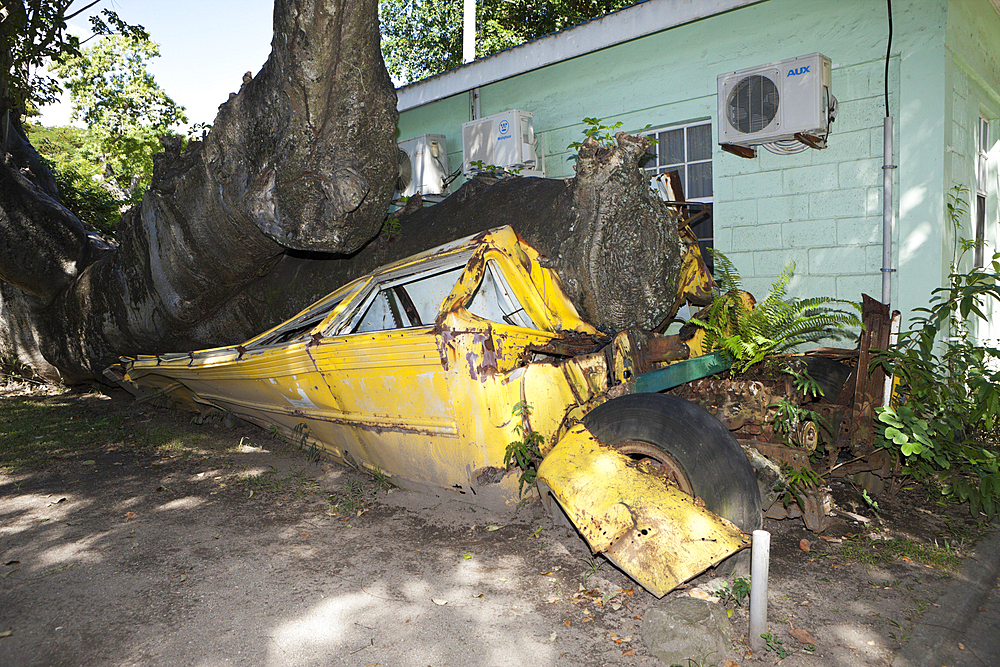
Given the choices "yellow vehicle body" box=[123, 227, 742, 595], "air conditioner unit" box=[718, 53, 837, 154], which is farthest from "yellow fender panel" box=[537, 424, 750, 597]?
"air conditioner unit" box=[718, 53, 837, 154]

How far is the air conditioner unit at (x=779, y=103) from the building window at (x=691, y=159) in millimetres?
690

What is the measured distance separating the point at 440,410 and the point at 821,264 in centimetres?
443

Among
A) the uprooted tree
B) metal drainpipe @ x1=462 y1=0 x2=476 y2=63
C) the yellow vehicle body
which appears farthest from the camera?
metal drainpipe @ x1=462 y1=0 x2=476 y2=63

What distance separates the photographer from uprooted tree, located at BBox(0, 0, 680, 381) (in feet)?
12.4

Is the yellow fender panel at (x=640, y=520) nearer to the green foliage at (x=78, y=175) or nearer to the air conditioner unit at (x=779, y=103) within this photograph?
the air conditioner unit at (x=779, y=103)

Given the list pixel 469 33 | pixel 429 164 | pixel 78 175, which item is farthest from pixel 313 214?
pixel 78 175

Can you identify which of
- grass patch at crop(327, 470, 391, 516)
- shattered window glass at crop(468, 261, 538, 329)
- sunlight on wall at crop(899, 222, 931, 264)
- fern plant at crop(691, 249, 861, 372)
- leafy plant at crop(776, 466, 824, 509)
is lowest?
grass patch at crop(327, 470, 391, 516)

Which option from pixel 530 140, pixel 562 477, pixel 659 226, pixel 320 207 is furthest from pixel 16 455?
pixel 530 140

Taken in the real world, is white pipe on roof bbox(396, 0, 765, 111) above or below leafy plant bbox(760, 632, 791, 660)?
above

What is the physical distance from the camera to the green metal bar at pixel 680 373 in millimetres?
3646

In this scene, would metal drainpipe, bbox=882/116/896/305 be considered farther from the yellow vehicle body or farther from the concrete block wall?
the yellow vehicle body

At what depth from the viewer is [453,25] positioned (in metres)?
24.9

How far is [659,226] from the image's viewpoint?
3.99m

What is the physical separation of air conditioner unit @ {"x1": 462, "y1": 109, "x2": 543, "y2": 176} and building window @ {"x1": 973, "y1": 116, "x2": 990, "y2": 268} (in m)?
4.98
